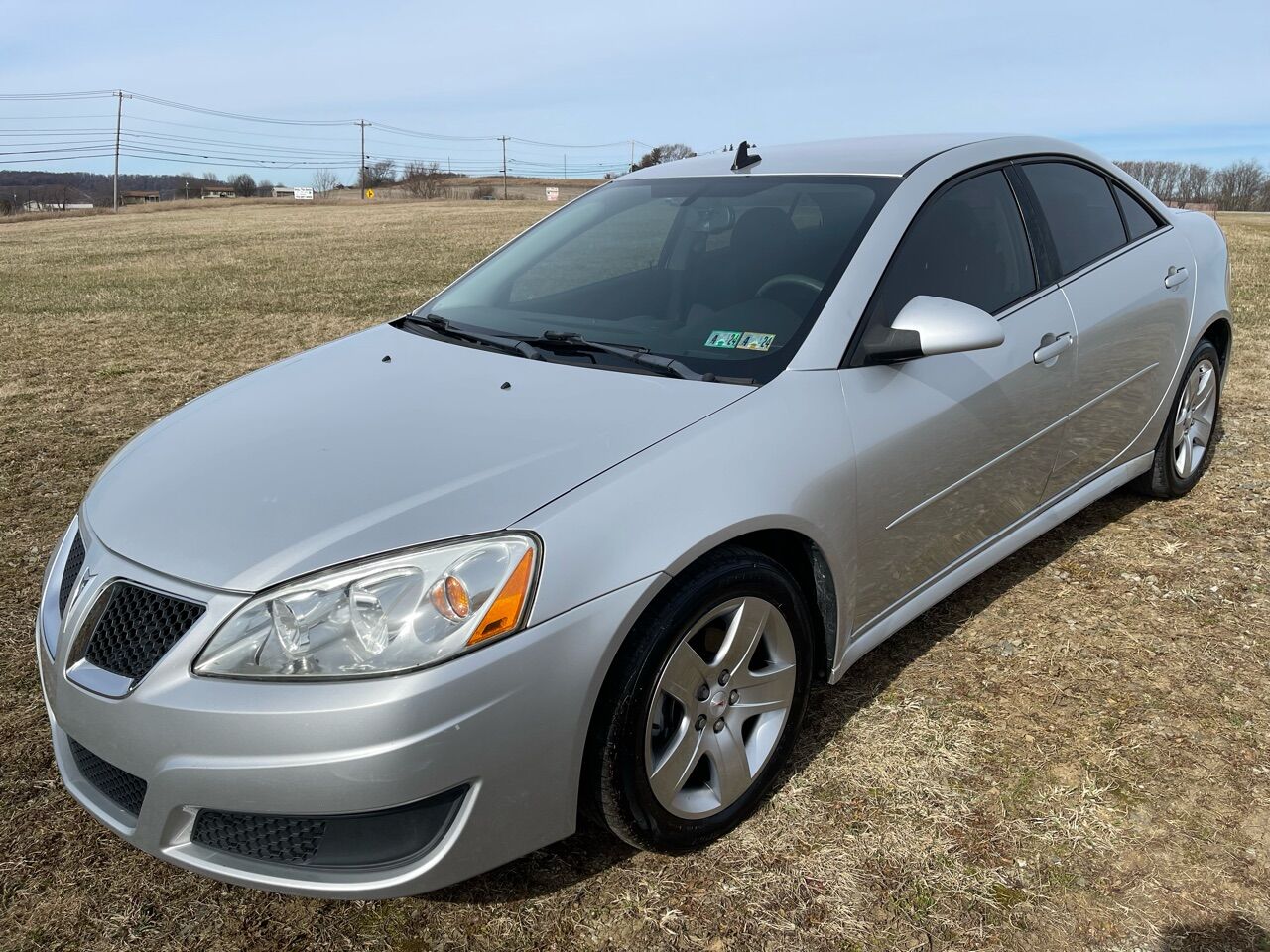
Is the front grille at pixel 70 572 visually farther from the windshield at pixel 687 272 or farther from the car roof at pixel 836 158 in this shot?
the car roof at pixel 836 158

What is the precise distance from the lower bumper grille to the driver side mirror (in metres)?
1.57

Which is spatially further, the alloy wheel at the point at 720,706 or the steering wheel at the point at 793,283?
the steering wheel at the point at 793,283

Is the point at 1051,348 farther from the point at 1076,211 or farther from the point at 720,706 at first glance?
the point at 720,706

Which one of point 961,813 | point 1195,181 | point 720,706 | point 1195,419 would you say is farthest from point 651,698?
point 1195,181

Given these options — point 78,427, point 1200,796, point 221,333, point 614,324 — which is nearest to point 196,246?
point 221,333

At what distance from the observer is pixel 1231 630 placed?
11.5 feet

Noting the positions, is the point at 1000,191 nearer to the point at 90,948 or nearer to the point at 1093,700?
the point at 1093,700

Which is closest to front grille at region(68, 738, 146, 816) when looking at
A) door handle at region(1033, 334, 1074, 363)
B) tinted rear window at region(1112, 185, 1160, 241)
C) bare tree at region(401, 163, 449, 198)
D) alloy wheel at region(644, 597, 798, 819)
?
alloy wheel at region(644, 597, 798, 819)

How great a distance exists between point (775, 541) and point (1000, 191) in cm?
166

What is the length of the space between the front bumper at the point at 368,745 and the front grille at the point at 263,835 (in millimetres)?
18

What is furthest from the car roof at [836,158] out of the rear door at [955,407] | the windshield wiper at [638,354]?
the windshield wiper at [638,354]

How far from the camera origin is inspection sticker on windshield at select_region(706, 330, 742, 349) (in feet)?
9.04

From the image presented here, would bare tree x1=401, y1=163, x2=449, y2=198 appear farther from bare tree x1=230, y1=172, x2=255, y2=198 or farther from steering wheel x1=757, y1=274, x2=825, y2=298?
steering wheel x1=757, y1=274, x2=825, y2=298

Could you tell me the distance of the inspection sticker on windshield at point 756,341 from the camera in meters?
2.70
